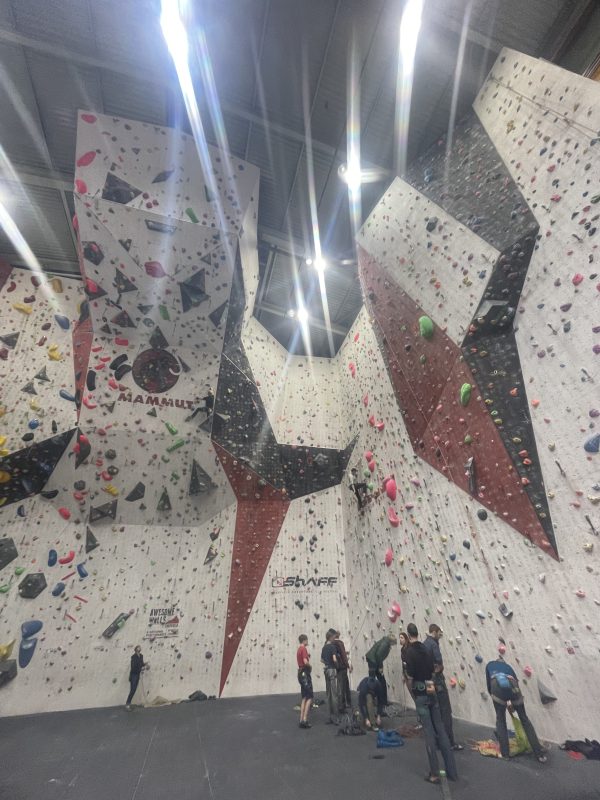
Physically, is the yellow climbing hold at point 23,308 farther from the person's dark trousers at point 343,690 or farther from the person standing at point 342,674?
the person's dark trousers at point 343,690

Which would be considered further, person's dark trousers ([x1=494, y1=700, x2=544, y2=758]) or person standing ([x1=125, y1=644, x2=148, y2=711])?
person standing ([x1=125, y1=644, x2=148, y2=711])

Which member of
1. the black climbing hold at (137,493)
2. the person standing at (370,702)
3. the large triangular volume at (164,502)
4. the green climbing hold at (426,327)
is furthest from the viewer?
the large triangular volume at (164,502)

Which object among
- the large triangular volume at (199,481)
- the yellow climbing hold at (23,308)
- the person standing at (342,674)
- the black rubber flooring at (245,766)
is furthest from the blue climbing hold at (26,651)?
the yellow climbing hold at (23,308)

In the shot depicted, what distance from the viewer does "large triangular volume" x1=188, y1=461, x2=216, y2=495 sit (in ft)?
19.5

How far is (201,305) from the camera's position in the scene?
6012 millimetres

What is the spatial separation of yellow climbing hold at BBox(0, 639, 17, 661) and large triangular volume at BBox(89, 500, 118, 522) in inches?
66.4

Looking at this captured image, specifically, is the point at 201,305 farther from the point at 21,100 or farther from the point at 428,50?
the point at 428,50

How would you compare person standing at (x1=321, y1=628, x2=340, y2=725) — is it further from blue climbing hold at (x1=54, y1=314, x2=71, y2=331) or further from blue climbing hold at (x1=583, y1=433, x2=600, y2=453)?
blue climbing hold at (x1=54, y1=314, x2=71, y2=331)

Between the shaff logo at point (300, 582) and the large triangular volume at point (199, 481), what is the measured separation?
1.94 meters

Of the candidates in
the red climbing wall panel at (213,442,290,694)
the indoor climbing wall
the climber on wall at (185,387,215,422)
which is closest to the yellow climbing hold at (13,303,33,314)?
the climber on wall at (185,387,215,422)

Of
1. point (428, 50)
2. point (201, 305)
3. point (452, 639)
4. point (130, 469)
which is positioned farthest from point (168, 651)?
point (428, 50)

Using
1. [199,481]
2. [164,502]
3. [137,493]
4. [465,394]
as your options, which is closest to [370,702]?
[465,394]

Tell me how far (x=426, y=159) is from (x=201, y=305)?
4.07m

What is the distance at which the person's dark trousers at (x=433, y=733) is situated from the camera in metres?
2.20
